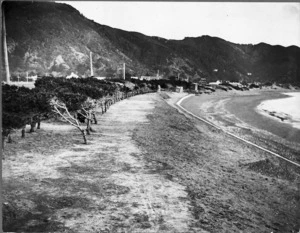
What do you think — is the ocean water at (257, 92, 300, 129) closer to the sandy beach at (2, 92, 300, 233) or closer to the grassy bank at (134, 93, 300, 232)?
the grassy bank at (134, 93, 300, 232)

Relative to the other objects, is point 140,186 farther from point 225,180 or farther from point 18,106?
point 18,106

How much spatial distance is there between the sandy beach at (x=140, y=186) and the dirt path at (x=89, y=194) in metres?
0.02

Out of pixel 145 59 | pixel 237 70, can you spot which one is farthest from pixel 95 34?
pixel 237 70

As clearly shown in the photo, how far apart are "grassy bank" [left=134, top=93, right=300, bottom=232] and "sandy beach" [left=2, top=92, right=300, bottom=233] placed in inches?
1.4

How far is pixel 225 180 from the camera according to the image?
387 inches

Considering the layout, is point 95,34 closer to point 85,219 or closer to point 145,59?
point 145,59

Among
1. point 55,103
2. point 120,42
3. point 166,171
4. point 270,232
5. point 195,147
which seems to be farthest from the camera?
point 120,42

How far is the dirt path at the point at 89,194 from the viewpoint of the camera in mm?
6145

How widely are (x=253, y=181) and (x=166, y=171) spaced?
329cm

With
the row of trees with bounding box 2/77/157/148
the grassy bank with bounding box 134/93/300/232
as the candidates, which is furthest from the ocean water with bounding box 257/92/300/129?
the row of trees with bounding box 2/77/157/148

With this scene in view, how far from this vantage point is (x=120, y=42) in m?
105

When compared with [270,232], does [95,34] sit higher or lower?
higher

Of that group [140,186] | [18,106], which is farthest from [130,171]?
[18,106]

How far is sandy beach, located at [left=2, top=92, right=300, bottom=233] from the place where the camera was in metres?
6.34
